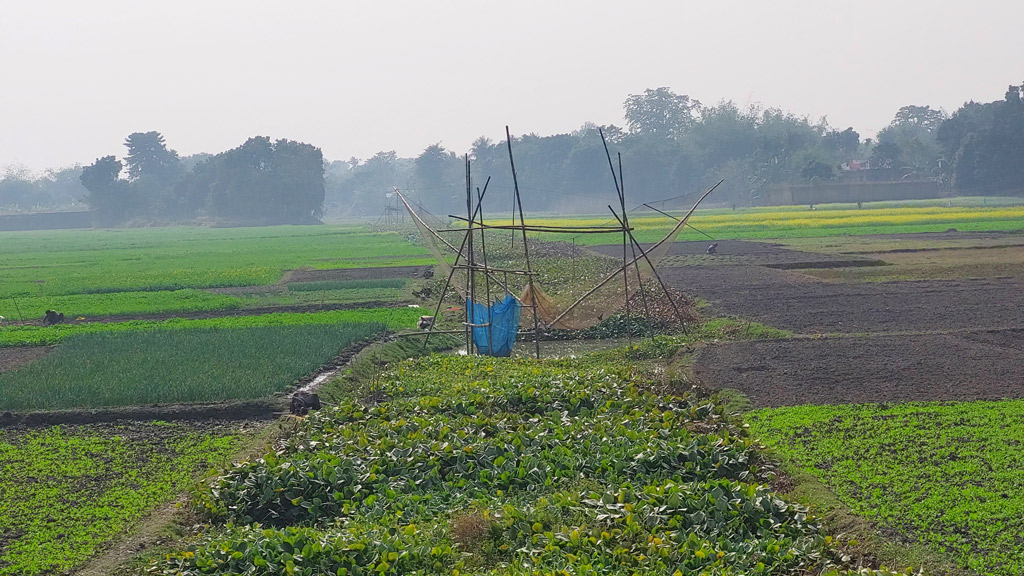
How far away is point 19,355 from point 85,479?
380 inches

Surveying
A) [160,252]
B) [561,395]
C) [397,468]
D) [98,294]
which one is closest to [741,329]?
[561,395]

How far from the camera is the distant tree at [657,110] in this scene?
450ft

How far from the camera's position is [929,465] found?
→ 8859mm

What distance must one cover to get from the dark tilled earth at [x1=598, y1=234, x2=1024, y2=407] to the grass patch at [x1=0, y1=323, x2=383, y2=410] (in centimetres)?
638

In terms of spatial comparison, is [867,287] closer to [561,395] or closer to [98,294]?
[561,395]

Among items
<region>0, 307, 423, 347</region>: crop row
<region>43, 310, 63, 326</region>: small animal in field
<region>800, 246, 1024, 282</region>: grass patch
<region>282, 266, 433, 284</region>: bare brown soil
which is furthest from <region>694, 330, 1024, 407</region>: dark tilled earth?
<region>282, 266, 433, 284</region>: bare brown soil

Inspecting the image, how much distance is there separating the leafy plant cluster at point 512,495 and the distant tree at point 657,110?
5051 inches

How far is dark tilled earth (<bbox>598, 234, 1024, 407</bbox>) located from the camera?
492 inches

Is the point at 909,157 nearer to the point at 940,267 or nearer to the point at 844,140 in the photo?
the point at 844,140

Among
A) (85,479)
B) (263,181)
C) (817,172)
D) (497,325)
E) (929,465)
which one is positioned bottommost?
(85,479)

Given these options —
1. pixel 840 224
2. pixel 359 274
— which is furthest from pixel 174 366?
pixel 840 224

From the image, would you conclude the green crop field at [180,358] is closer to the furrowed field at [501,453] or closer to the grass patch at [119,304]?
the furrowed field at [501,453]

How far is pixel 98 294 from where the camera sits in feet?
97.5

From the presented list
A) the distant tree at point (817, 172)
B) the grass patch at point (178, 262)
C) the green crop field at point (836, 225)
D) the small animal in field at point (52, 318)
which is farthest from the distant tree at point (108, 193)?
the small animal in field at point (52, 318)
